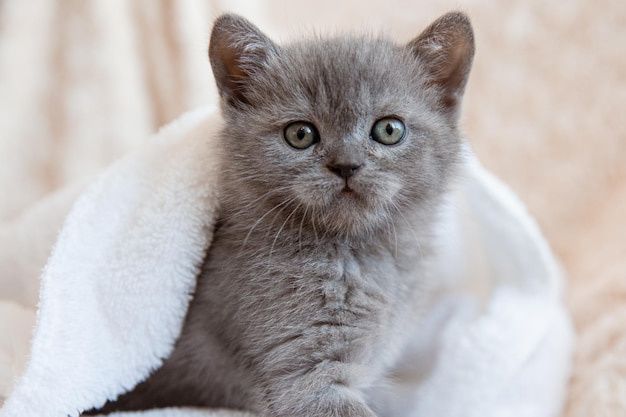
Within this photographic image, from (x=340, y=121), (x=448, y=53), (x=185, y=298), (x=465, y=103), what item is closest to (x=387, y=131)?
(x=340, y=121)

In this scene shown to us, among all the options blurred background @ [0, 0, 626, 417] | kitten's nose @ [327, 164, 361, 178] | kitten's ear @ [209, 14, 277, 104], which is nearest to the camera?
kitten's nose @ [327, 164, 361, 178]

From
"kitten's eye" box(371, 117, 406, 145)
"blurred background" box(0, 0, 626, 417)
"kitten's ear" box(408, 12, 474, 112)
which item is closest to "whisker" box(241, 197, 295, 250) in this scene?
"kitten's eye" box(371, 117, 406, 145)

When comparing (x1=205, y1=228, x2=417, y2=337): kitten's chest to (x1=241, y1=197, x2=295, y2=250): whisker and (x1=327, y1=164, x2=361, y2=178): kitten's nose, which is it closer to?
(x1=241, y1=197, x2=295, y2=250): whisker

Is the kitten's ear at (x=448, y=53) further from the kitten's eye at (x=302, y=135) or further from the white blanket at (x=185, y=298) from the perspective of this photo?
the kitten's eye at (x=302, y=135)

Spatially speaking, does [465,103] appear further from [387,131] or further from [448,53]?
[387,131]

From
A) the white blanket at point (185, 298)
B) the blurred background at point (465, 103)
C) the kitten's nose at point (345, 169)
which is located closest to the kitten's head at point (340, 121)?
the kitten's nose at point (345, 169)
